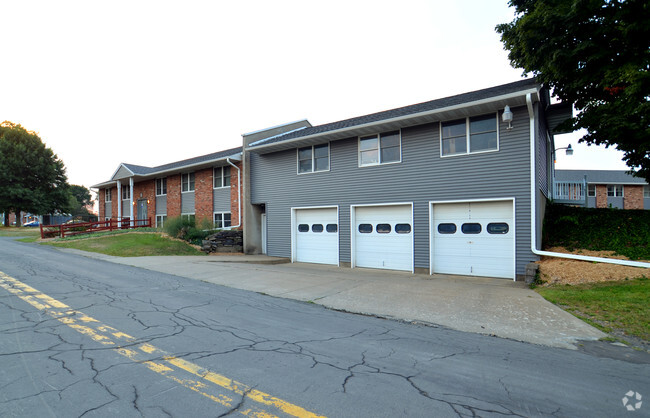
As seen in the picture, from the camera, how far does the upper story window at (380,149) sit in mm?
13195

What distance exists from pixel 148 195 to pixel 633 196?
46638mm

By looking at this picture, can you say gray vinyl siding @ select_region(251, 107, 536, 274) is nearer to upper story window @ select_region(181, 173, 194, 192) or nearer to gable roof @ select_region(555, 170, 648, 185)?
upper story window @ select_region(181, 173, 194, 192)

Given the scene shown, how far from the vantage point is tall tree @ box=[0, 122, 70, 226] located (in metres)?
36.6

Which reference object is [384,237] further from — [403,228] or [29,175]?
[29,175]

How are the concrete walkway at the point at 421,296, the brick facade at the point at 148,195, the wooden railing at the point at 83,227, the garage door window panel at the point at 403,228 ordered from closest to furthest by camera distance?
the concrete walkway at the point at 421,296
the garage door window panel at the point at 403,228
the wooden railing at the point at 83,227
the brick facade at the point at 148,195

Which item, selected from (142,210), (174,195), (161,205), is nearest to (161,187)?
(161,205)

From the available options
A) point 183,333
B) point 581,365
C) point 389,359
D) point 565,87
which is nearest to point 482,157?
point 565,87

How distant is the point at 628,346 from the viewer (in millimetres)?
5035

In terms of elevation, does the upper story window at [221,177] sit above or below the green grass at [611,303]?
above

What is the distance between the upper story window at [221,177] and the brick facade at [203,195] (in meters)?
0.28

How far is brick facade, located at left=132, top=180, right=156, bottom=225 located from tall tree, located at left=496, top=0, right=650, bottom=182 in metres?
24.6

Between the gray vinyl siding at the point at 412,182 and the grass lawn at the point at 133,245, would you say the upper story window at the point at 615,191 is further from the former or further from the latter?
the grass lawn at the point at 133,245

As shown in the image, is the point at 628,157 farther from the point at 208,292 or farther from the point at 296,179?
the point at 208,292

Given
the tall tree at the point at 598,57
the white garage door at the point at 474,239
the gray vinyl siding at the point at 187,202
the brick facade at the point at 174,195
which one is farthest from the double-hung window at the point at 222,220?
the tall tree at the point at 598,57
